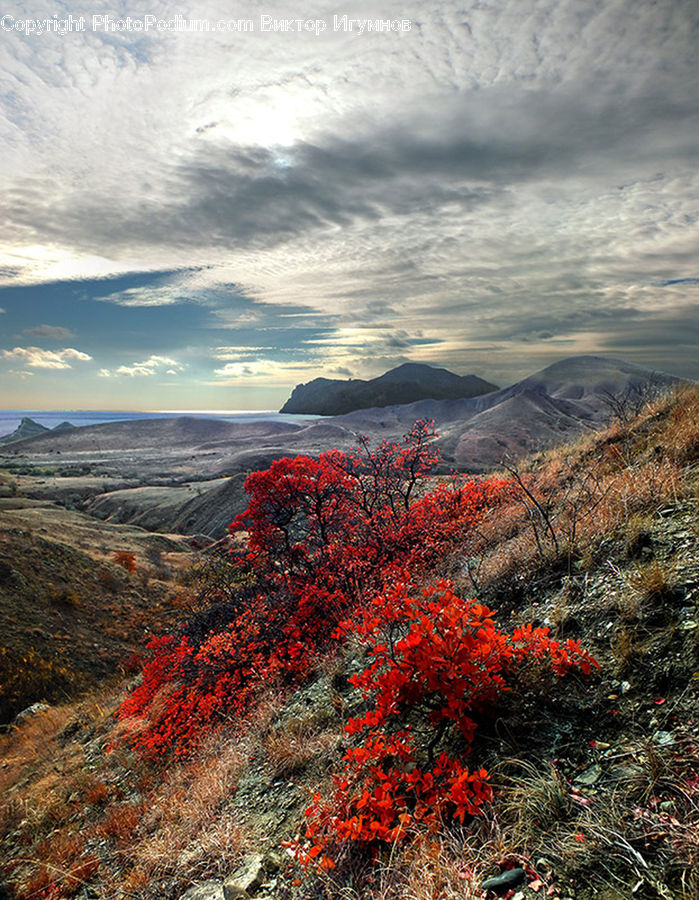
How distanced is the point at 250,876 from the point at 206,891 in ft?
1.54

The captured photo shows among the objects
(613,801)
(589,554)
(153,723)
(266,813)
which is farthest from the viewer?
(153,723)

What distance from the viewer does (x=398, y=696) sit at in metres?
3.69

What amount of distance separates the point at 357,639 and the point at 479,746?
3054mm

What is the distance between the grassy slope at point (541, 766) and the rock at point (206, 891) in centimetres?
11

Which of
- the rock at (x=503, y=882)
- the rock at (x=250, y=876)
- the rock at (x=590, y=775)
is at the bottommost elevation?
the rock at (x=250, y=876)

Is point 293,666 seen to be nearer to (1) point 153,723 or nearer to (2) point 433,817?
(1) point 153,723

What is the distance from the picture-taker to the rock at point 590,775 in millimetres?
2859

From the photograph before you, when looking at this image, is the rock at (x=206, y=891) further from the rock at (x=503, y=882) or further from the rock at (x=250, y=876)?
the rock at (x=503, y=882)

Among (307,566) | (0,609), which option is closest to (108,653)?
(0,609)

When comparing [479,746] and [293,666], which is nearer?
[479,746]

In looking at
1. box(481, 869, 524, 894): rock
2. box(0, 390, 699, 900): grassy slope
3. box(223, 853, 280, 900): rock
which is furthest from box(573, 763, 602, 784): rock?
box(223, 853, 280, 900): rock

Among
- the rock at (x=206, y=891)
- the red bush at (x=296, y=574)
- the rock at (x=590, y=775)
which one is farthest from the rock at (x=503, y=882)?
the red bush at (x=296, y=574)

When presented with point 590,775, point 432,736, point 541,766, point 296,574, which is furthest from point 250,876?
point 296,574

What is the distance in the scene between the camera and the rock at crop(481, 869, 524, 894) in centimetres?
246
